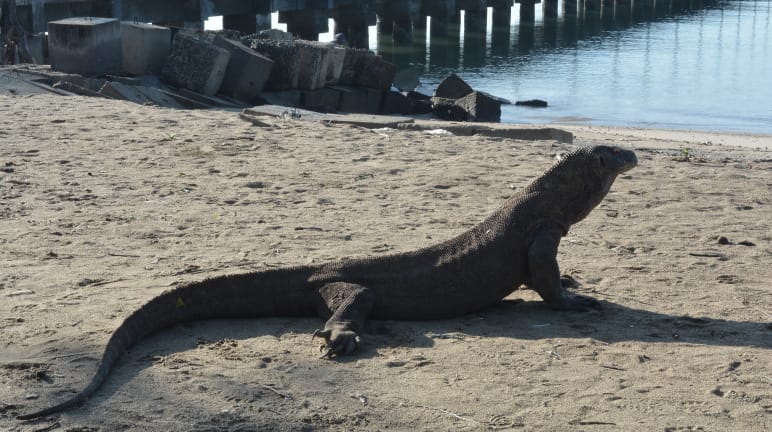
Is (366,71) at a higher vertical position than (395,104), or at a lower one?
higher

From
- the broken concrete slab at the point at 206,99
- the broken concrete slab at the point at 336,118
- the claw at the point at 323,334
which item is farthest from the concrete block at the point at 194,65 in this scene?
the claw at the point at 323,334

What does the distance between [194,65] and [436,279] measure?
13465 millimetres

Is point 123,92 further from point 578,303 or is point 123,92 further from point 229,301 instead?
point 578,303

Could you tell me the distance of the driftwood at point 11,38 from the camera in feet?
60.9

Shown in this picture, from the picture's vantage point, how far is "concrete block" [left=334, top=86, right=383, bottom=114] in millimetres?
22188

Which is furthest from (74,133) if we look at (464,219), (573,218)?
(573,218)

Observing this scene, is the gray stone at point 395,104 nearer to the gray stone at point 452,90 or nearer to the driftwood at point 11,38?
the gray stone at point 452,90

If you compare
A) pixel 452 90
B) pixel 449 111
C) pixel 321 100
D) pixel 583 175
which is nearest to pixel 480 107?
pixel 449 111

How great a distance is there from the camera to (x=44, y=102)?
508 inches

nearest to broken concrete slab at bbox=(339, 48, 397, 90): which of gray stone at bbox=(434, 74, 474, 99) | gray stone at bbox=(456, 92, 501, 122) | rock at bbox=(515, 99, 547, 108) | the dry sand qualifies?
gray stone at bbox=(434, 74, 474, 99)

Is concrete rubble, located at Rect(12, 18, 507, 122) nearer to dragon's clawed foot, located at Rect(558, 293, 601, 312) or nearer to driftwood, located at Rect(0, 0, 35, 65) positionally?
driftwood, located at Rect(0, 0, 35, 65)

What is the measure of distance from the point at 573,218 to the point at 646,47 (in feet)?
151

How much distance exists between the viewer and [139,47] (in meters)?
18.3

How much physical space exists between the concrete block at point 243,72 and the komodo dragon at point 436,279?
13751mm
